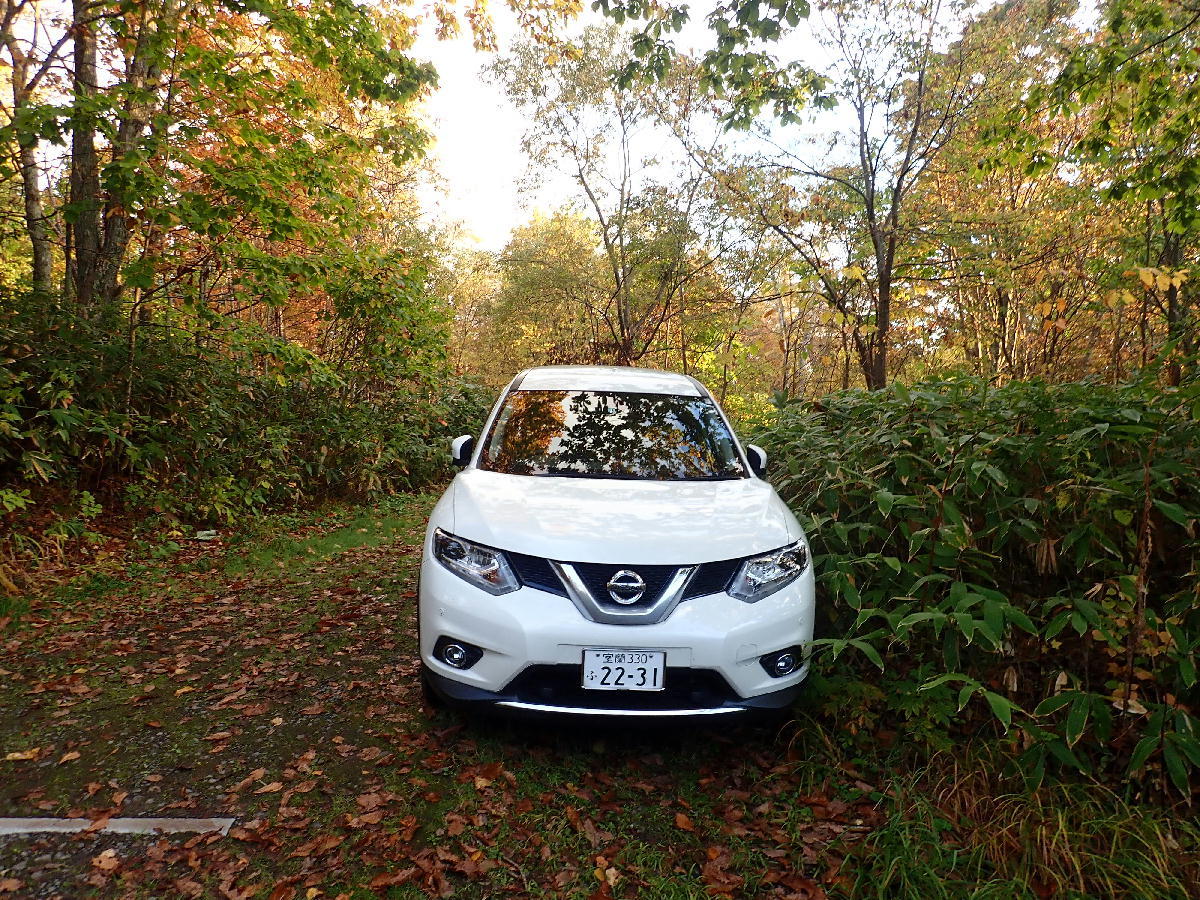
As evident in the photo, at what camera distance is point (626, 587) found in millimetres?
2568

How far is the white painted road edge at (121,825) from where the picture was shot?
2361 mm

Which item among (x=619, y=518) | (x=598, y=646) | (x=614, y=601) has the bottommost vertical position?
(x=598, y=646)

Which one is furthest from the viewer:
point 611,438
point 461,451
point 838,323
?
point 838,323

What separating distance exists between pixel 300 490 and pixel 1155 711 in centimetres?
790

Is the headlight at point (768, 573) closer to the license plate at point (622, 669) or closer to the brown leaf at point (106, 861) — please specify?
the license plate at point (622, 669)

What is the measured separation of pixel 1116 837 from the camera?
7.28 ft

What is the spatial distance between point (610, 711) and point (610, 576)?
1.67ft

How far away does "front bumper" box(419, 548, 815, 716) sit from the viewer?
250 centimetres

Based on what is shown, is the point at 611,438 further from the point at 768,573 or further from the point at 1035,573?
the point at 1035,573

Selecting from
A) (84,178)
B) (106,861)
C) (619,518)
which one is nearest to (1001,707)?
(619,518)

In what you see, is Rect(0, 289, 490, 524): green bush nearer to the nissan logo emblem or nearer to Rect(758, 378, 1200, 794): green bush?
the nissan logo emblem

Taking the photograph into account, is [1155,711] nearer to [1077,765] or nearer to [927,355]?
[1077,765]

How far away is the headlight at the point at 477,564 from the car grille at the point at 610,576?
42 millimetres

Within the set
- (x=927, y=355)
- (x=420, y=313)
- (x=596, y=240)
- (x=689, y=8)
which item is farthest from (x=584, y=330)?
(x=689, y=8)
